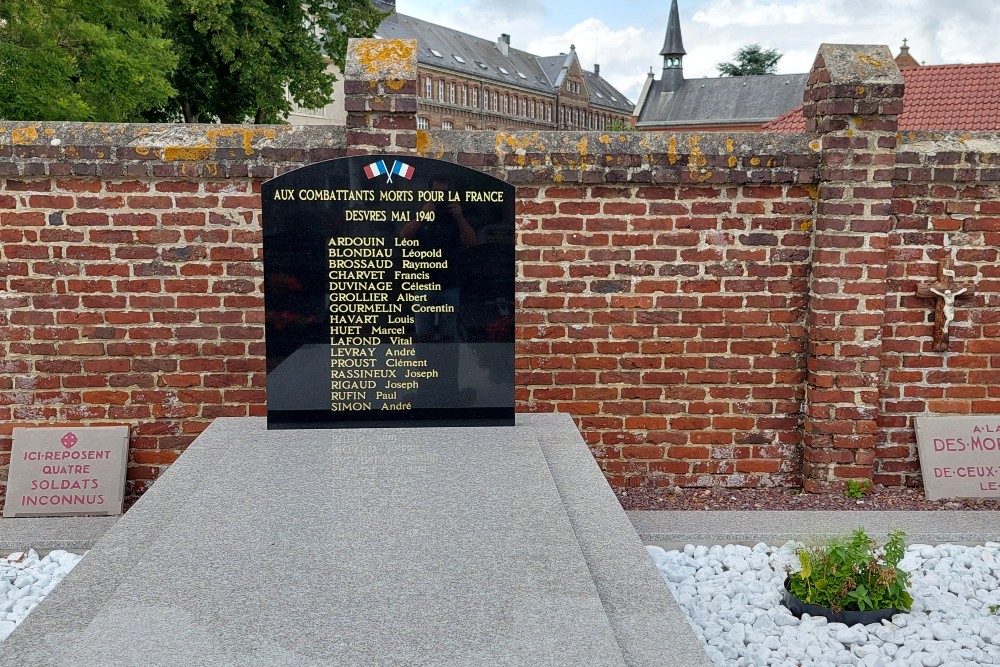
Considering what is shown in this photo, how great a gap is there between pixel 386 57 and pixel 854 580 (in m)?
3.48

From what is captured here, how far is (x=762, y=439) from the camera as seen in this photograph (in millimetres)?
5152

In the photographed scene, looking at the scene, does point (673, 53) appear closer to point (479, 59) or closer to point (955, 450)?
point (479, 59)

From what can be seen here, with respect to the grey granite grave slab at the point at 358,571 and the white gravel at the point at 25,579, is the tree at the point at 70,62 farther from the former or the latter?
the grey granite grave slab at the point at 358,571

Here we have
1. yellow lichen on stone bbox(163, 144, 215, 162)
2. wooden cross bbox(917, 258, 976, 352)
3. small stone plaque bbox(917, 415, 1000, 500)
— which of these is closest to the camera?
yellow lichen on stone bbox(163, 144, 215, 162)

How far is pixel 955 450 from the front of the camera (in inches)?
199

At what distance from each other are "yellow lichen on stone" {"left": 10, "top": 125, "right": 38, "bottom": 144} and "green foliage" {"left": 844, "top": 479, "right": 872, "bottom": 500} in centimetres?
505

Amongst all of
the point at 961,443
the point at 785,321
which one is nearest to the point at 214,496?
the point at 785,321

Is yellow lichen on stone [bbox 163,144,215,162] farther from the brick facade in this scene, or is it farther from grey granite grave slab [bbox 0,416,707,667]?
grey granite grave slab [bbox 0,416,707,667]

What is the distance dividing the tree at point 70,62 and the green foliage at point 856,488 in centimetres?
1138

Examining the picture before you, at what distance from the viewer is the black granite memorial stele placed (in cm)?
421

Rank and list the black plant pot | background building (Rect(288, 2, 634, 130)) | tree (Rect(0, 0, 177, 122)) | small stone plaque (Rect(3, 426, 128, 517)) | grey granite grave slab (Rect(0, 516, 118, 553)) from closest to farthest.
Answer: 1. the black plant pot
2. grey granite grave slab (Rect(0, 516, 118, 553))
3. small stone plaque (Rect(3, 426, 128, 517))
4. tree (Rect(0, 0, 177, 122))
5. background building (Rect(288, 2, 634, 130))

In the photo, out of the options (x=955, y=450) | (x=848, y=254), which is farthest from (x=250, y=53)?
(x=955, y=450)

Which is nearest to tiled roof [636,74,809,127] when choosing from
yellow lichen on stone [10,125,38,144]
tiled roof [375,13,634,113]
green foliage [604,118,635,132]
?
green foliage [604,118,635,132]

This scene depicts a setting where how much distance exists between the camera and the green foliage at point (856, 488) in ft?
16.4
